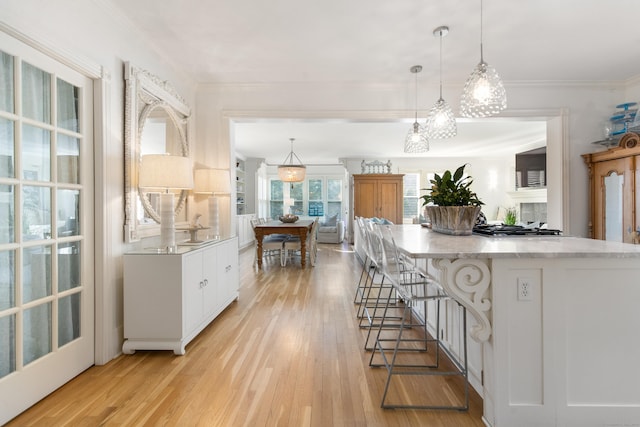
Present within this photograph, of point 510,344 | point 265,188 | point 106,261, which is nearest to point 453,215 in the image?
point 510,344

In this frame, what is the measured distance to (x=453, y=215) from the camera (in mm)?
2291

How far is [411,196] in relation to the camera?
357 inches

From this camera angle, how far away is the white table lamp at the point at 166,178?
2.45 meters

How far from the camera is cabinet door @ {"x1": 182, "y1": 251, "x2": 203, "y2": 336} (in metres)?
2.40

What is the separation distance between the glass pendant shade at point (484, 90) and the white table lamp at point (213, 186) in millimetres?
2349

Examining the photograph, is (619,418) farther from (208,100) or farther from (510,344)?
(208,100)

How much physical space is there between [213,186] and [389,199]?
5.60 metres

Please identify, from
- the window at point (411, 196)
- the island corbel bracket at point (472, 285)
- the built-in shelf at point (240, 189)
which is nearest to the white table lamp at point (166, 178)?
the island corbel bracket at point (472, 285)

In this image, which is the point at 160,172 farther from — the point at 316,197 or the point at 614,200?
the point at 316,197

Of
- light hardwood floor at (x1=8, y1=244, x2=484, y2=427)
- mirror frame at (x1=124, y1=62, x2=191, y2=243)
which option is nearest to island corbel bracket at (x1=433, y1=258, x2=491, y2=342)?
light hardwood floor at (x1=8, y1=244, x2=484, y2=427)

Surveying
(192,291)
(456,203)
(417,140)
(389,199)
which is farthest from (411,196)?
(192,291)

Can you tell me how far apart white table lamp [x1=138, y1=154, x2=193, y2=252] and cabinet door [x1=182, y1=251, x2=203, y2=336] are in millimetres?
194

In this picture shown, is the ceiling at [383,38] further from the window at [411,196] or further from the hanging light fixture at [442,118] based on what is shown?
the window at [411,196]

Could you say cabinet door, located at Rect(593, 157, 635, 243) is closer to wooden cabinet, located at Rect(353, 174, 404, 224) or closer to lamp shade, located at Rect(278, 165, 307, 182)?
wooden cabinet, located at Rect(353, 174, 404, 224)
